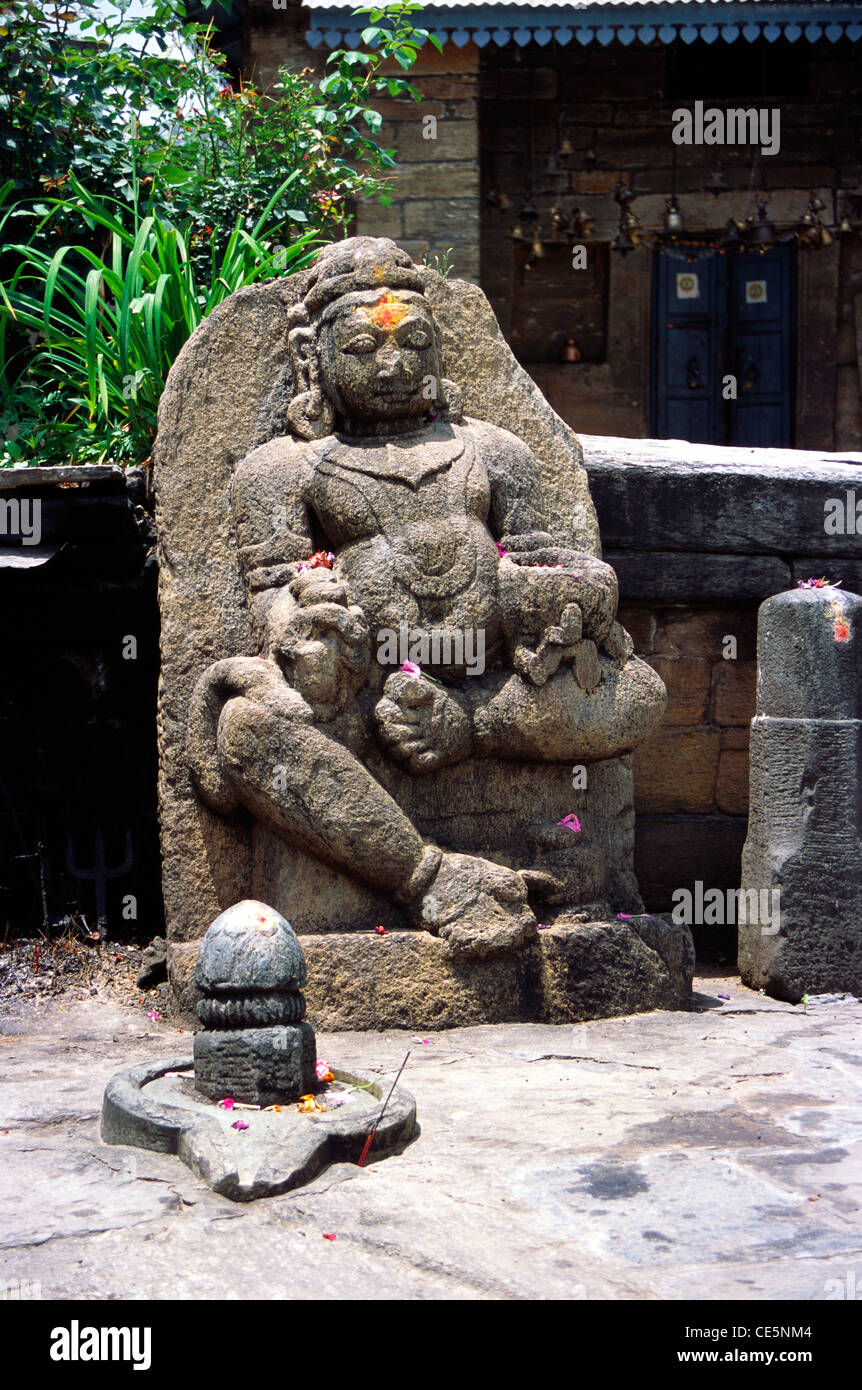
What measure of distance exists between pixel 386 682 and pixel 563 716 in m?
0.54

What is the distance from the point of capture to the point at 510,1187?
2.93 metres

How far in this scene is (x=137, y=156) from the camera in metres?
7.07

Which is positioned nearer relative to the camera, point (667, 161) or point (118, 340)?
point (118, 340)

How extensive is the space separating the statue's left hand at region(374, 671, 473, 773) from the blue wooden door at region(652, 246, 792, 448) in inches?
247

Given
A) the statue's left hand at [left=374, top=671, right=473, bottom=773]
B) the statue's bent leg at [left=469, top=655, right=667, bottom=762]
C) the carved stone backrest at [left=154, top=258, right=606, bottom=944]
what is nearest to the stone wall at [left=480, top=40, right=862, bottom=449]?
the carved stone backrest at [left=154, top=258, right=606, bottom=944]

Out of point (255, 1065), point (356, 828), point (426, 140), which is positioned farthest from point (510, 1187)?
point (426, 140)

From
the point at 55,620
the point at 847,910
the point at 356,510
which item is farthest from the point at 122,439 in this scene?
the point at 847,910

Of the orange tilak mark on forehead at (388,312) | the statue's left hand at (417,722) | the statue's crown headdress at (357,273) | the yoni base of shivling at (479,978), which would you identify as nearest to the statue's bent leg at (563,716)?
the statue's left hand at (417,722)

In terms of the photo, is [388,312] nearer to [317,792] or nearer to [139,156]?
[317,792]

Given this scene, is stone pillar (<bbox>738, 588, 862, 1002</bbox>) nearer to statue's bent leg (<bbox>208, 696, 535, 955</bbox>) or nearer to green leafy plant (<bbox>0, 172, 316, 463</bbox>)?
statue's bent leg (<bbox>208, 696, 535, 955</bbox>)

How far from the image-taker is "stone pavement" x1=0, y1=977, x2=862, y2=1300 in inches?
98.1

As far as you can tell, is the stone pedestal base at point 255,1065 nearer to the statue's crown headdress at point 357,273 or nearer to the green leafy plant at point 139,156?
the statue's crown headdress at point 357,273

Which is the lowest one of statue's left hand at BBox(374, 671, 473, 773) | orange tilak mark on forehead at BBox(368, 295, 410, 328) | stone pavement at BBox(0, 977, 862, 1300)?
stone pavement at BBox(0, 977, 862, 1300)

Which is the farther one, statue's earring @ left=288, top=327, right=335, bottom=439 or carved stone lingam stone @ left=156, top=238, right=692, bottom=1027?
statue's earring @ left=288, top=327, right=335, bottom=439
